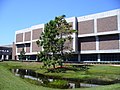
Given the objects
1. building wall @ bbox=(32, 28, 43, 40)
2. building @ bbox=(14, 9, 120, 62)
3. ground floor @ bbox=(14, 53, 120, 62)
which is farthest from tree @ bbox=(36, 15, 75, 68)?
building wall @ bbox=(32, 28, 43, 40)

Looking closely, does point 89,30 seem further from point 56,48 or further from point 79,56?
point 56,48

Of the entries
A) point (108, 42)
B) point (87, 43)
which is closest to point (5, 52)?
point (87, 43)

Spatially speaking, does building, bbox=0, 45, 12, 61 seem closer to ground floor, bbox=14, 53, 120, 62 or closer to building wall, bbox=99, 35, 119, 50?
ground floor, bbox=14, 53, 120, 62

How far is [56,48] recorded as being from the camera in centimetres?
5528

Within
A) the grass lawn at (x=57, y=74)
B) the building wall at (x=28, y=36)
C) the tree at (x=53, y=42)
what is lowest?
the grass lawn at (x=57, y=74)

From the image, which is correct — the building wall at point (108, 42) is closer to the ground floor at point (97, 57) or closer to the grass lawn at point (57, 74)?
the ground floor at point (97, 57)

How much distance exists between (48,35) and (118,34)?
35578mm

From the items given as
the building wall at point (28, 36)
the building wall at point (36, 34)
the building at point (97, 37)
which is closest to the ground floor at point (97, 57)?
the building at point (97, 37)

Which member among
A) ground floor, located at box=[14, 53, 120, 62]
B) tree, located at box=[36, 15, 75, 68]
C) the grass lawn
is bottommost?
the grass lawn

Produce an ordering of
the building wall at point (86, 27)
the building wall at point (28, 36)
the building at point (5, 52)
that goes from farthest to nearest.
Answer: the building at point (5, 52), the building wall at point (28, 36), the building wall at point (86, 27)

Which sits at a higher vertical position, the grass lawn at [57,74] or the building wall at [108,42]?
the building wall at [108,42]

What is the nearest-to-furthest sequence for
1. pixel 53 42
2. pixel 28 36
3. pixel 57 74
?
pixel 57 74 < pixel 53 42 < pixel 28 36

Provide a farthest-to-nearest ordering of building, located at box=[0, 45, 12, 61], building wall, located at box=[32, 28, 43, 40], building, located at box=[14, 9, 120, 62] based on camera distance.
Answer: building, located at box=[0, 45, 12, 61] → building wall, located at box=[32, 28, 43, 40] → building, located at box=[14, 9, 120, 62]

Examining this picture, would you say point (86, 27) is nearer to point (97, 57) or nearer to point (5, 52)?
point (97, 57)
